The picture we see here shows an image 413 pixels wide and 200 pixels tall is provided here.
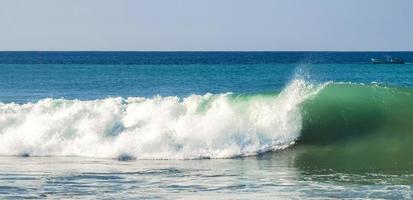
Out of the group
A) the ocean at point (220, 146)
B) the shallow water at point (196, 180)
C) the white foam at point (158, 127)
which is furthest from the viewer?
the white foam at point (158, 127)

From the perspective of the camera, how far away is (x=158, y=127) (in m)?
19.8

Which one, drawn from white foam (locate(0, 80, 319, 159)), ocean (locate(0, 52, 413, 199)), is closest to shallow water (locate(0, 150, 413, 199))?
ocean (locate(0, 52, 413, 199))

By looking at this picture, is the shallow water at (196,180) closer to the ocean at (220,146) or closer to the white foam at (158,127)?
the ocean at (220,146)

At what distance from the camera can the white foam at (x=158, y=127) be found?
18859 millimetres

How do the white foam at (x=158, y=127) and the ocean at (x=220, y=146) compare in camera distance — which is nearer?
the ocean at (x=220, y=146)

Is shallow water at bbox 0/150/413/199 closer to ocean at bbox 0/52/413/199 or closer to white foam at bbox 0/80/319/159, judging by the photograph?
ocean at bbox 0/52/413/199

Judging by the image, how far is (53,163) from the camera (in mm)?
A: 17500

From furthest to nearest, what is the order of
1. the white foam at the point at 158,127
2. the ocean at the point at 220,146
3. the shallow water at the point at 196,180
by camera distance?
the white foam at the point at 158,127 → the ocean at the point at 220,146 → the shallow water at the point at 196,180

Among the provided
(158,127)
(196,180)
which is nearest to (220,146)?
(158,127)

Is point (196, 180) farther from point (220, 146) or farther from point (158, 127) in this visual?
→ point (158, 127)

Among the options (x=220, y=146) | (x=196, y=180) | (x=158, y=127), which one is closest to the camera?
(x=196, y=180)

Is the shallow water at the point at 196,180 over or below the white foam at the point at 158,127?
below

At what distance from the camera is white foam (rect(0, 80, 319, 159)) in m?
18.9

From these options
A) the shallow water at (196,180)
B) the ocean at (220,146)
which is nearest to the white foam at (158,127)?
the ocean at (220,146)
